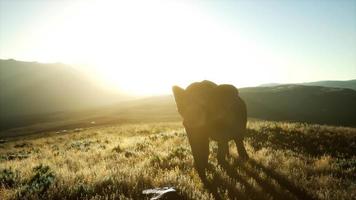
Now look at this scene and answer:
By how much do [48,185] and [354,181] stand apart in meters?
7.54

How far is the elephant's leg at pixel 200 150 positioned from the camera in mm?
7884

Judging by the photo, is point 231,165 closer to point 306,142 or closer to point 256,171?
point 256,171

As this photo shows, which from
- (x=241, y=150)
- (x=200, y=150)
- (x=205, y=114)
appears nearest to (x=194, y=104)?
(x=205, y=114)

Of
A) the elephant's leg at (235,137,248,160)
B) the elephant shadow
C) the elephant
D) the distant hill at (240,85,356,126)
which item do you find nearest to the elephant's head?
the elephant

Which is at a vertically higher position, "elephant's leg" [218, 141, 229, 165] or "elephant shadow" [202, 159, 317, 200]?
"elephant's leg" [218, 141, 229, 165]

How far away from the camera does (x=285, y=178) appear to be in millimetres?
8633

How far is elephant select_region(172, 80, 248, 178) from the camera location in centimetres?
783

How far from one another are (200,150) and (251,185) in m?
1.47

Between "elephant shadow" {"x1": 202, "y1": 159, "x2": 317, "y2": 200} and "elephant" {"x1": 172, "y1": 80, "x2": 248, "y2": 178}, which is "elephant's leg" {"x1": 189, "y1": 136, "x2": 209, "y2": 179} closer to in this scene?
"elephant" {"x1": 172, "y1": 80, "x2": 248, "y2": 178}

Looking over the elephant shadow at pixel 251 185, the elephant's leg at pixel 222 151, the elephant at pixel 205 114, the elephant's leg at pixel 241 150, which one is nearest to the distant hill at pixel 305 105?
the elephant's leg at pixel 241 150

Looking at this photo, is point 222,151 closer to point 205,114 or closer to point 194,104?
point 205,114

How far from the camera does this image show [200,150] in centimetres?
→ 796

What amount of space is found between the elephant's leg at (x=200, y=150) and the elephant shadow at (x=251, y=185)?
33cm

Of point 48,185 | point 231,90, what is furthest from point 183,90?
point 48,185
